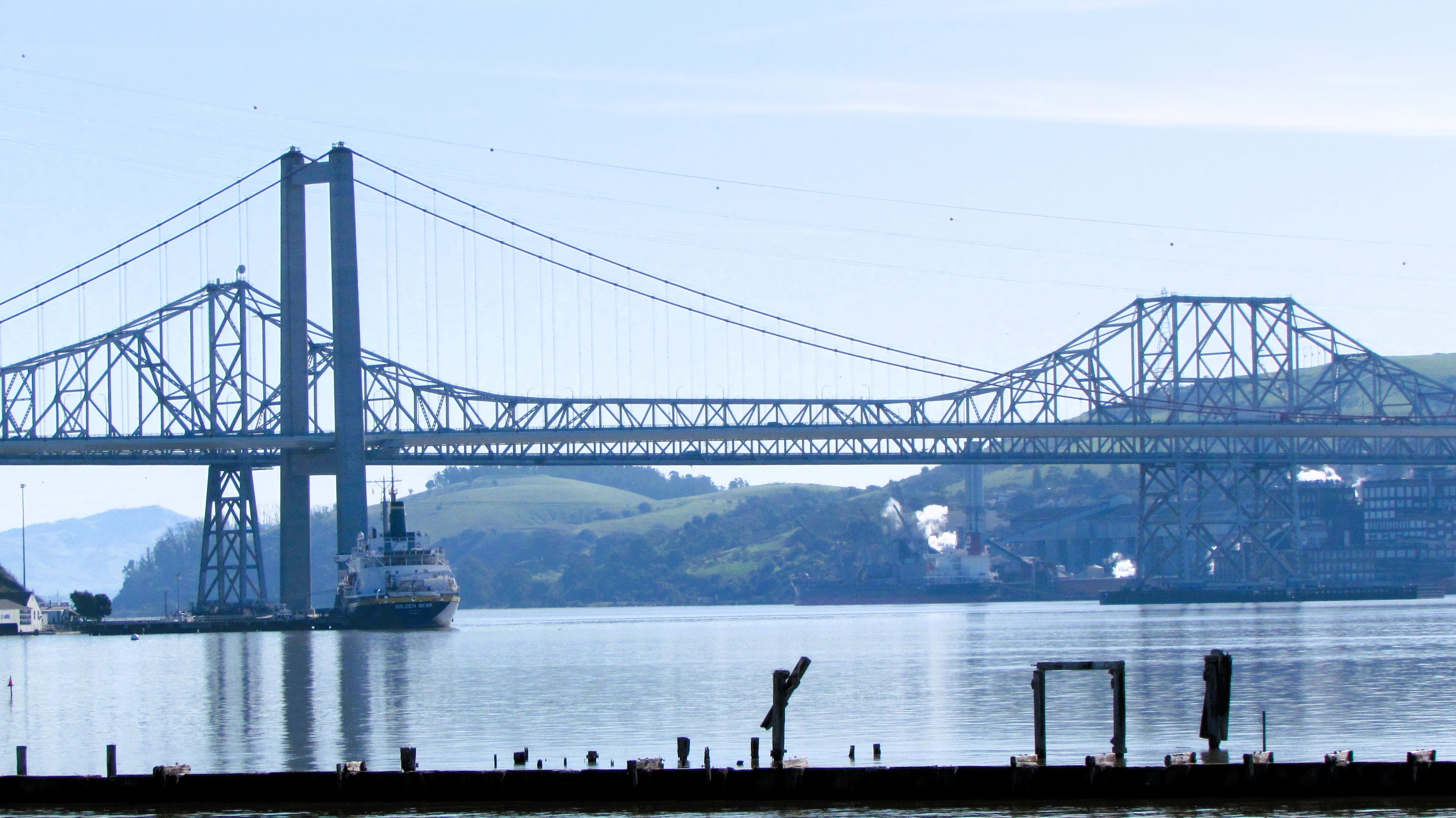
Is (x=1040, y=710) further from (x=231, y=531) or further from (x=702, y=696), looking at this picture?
(x=231, y=531)

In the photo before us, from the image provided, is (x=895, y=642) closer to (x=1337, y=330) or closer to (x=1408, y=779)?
(x=1408, y=779)

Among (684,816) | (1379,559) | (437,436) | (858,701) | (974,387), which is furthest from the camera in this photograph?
(1379,559)

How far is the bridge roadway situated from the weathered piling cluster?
224 feet

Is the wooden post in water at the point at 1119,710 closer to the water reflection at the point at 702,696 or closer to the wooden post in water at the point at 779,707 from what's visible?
the water reflection at the point at 702,696

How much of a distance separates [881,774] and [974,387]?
334 ft

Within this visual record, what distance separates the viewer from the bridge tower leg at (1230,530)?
13912 cm

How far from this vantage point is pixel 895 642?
8012 cm

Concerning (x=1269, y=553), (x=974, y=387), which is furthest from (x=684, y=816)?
(x=1269, y=553)

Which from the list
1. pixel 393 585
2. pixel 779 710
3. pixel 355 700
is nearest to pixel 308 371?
pixel 393 585

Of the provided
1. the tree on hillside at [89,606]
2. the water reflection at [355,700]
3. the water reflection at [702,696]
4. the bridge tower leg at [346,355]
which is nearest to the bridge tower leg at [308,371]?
the bridge tower leg at [346,355]

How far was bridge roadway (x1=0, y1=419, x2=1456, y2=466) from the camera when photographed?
339 ft

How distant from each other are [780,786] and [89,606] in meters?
109

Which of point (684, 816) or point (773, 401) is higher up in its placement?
point (773, 401)

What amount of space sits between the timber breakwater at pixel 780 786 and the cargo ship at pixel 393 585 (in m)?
69.8
